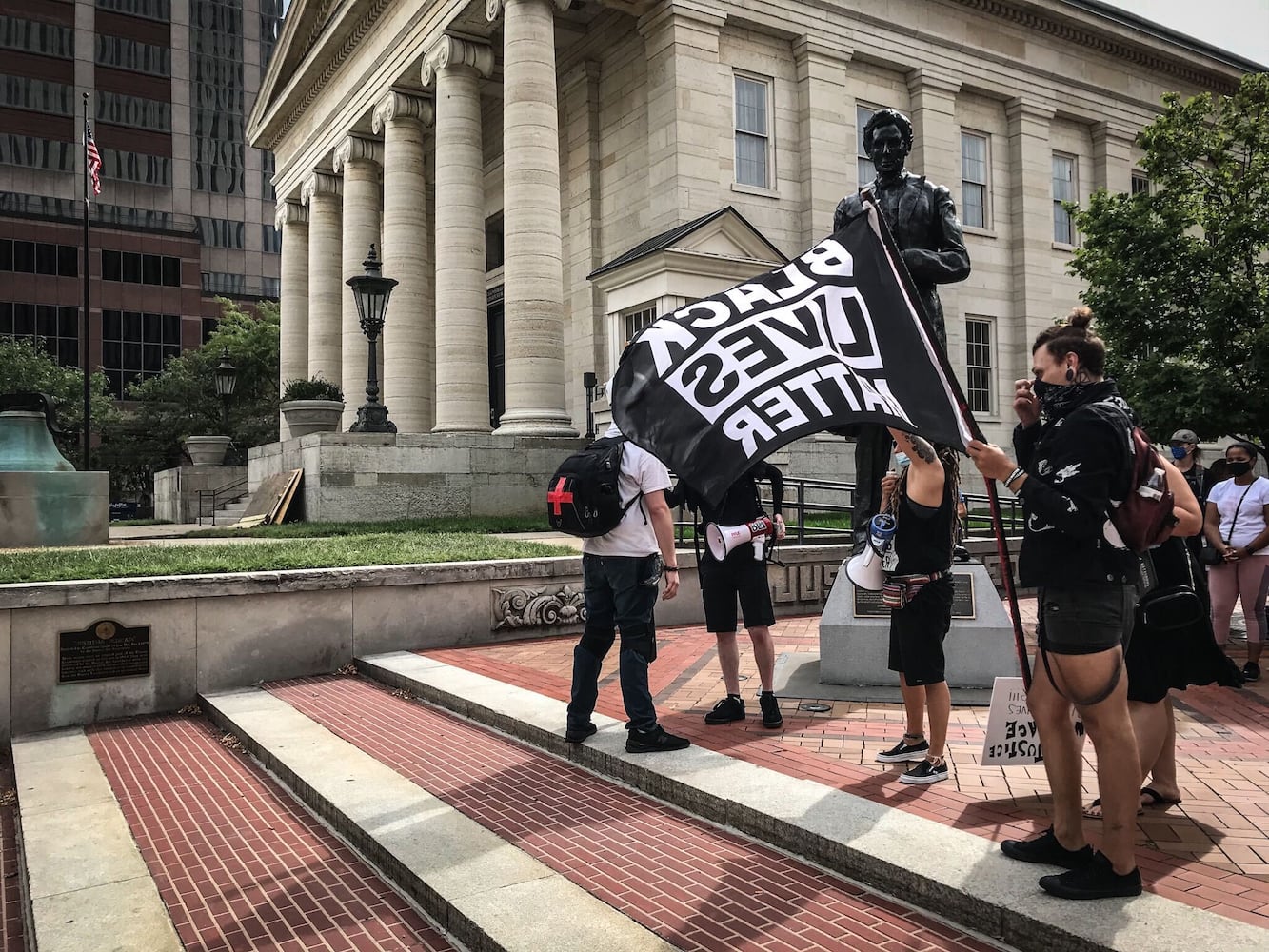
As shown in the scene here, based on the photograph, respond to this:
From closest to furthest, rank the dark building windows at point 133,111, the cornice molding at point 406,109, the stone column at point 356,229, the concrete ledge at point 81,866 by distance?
the concrete ledge at point 81,866 < the cornice molding at point 406,109 < the stone column at point 356,229 < the dark building windows at point 133,111

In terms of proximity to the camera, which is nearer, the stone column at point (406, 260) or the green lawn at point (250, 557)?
the green lawn at point (250, 557)

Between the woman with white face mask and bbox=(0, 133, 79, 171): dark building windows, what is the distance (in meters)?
77.0

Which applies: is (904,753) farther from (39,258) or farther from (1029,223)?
(39,258)

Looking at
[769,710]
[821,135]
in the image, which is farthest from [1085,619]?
[821,135]

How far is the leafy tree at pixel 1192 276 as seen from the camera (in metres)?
13.9

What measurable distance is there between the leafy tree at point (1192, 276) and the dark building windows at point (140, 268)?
66.4 metres

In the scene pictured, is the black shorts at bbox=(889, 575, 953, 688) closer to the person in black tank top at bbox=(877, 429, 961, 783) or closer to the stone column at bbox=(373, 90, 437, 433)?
the person in black tank top at bbox=(877, 429, 961, 783)

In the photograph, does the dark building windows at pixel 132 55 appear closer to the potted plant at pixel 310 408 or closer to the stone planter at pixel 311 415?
the potted plant at pixel 310 408

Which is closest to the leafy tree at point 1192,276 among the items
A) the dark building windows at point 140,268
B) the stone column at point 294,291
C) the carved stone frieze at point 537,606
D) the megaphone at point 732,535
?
the carved stone frieze at point 537,606

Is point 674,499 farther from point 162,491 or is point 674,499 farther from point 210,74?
point 210,74

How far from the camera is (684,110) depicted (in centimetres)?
2169

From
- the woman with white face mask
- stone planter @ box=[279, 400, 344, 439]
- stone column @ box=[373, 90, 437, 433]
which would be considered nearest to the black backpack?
the woman with white face mask

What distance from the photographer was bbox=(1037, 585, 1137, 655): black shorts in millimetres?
3385

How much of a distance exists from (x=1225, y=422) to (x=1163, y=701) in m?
12.0
